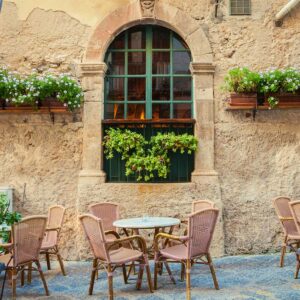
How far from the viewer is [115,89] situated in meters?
6.99

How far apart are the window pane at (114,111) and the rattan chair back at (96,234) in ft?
8.69

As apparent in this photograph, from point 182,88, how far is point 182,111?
1.16 ft

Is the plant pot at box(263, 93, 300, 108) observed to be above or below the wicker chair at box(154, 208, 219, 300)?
above

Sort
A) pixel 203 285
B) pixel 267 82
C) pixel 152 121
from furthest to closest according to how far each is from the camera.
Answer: pixel 152 121
pixel 267 82
pixel 203 285

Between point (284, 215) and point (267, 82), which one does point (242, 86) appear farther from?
point (284, 215)

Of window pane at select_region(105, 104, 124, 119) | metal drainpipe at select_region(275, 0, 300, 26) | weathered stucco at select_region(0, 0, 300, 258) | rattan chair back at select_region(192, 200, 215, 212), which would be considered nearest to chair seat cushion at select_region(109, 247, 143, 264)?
rattan chair back at select_region(192, 200, 215, 212)

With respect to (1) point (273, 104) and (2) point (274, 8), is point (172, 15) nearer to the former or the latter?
→ (2) point (274, 8)

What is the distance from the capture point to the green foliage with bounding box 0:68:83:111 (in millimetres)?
6367

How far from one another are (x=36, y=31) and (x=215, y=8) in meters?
2.70

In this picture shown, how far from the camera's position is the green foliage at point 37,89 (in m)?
6.37

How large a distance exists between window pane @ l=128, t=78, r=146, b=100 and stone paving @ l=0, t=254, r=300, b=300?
101 inches

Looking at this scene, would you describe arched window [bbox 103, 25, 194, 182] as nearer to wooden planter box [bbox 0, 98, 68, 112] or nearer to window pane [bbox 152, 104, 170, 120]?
window pane [bbox 152, 104, 170, 120]

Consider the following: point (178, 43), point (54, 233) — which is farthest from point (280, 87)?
point (54, 233)

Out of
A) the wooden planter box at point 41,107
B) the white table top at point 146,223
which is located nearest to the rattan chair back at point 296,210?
the white table top at point 146,223
